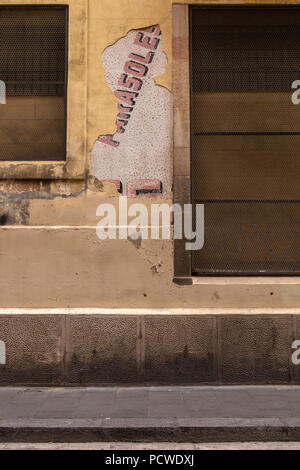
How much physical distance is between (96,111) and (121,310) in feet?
9.12

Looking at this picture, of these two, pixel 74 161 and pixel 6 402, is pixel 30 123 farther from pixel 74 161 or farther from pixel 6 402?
pixel 6 402

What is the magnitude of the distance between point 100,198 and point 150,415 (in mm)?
2893

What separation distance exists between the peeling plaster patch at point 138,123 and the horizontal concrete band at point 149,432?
3031mm

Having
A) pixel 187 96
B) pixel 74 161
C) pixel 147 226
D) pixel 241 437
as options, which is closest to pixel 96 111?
pixel 74 161

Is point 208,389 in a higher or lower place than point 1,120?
lower

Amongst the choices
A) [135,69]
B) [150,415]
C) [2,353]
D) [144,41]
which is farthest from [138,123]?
[150,415]

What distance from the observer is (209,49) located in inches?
248

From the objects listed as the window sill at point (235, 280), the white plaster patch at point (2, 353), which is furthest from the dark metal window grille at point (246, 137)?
the white plaster patch at point (2, 353)

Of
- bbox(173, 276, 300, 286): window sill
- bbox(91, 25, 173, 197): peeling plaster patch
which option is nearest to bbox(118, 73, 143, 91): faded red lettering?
bbox(91, 25, 173, 197): peeling plaster patch

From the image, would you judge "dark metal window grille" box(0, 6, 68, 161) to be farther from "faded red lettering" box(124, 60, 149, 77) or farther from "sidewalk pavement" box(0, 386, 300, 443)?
"sidewalk pavement" box(0, 386, 300, 443)

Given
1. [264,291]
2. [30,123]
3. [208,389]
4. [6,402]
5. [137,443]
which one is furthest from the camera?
[30,123]

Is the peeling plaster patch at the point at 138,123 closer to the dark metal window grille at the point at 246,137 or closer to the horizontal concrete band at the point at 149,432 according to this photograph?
the dark metal window grille at the point at 246,137

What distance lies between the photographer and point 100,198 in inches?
234

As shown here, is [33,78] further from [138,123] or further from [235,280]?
[235,280]
